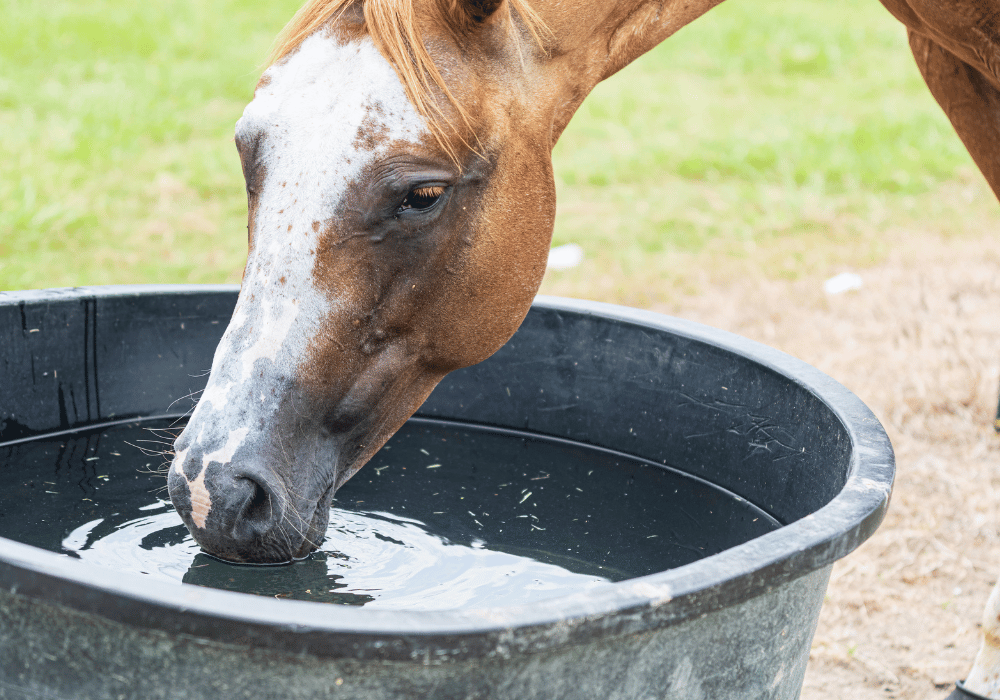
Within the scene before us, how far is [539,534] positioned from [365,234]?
67 centimetres

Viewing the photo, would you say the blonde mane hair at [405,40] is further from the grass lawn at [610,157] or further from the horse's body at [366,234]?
the grass lawn at [610,157]

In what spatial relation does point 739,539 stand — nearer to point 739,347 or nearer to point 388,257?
point 739,347

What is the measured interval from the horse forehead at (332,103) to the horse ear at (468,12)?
13cm

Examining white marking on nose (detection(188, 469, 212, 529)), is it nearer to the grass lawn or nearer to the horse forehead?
the horse forehead

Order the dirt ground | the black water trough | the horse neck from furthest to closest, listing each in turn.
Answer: the dirt ground
the horse neck
the black water trough

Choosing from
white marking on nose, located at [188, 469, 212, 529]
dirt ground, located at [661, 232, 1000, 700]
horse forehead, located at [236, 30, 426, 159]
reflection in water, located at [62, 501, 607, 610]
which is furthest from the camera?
dirt ground, located at [661, 232, 1000, 700]

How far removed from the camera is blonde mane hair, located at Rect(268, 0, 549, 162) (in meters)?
1.34

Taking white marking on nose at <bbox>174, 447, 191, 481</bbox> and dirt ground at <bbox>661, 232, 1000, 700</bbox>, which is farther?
dirt ground at <bbox>661, 232, 1000, 700</bbox>

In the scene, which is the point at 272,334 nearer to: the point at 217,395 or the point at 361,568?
the point at 217,395

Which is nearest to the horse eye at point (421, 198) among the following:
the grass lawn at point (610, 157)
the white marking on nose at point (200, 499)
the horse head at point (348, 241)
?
the horse head at point (348, 241)

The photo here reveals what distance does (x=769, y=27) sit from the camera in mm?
8602

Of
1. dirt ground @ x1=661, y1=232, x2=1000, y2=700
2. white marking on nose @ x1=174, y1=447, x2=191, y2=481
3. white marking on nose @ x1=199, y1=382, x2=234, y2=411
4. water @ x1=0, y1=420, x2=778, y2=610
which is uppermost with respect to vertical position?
white marking on nose @ x1=199, y1=382, x2=234, y2=411

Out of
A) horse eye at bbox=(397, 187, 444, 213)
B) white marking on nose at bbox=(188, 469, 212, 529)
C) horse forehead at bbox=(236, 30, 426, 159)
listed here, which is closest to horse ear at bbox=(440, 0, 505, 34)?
horse forehead at bbox=(236, 30, 426, 159)

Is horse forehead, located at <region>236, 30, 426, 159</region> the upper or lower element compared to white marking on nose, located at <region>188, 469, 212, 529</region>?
upper
